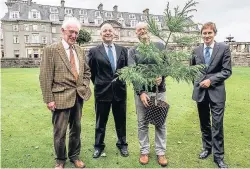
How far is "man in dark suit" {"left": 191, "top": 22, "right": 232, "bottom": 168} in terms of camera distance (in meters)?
5.25

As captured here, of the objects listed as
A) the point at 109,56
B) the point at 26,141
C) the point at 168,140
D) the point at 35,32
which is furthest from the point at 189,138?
the point at 35,32

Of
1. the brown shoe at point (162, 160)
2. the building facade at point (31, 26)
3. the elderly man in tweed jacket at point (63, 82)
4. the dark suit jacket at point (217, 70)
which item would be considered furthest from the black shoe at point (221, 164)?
the building facade at point (31, 26)

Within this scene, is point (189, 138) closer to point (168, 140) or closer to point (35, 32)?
point (168, 140)

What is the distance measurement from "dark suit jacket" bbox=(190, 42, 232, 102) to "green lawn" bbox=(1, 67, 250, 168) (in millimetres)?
1259

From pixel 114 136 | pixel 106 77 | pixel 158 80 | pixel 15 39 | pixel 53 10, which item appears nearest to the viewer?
pixel 158 80

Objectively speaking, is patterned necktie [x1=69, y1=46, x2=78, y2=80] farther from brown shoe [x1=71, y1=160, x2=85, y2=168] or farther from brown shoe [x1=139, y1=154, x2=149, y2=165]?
brown shoe [x1=139, y1=154, x2=149, y2=165]

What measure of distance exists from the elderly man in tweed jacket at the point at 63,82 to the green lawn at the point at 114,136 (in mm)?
823

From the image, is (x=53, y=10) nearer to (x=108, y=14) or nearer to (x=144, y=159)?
(x=108, y=14)

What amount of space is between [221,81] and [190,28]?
1.11m

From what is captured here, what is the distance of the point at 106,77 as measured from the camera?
557 centimetres

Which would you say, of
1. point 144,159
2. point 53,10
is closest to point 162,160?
point 144,159

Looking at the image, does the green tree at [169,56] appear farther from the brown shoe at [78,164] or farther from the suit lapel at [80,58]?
the brown shoe at [78,164]

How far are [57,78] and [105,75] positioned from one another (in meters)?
1.01

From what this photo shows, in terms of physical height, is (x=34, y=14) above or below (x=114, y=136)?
above
